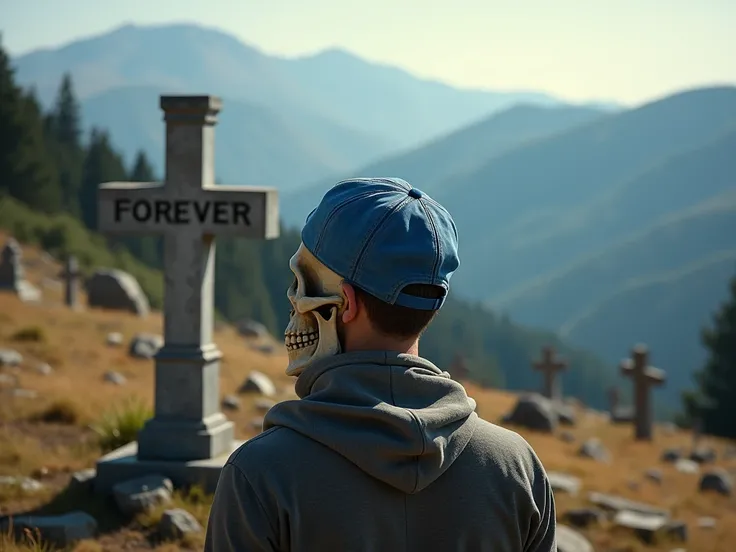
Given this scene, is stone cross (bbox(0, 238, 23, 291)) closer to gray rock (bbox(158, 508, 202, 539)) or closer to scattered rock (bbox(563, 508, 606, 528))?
scattered rock (bbox(563, 508, 606, 528))

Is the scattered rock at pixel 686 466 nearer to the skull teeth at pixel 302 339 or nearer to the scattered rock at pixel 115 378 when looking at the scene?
the scattered rock at pixel 115 378

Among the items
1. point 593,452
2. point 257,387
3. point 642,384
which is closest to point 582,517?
point 257,387

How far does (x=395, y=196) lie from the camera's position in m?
1.97

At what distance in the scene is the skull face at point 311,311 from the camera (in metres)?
1.97

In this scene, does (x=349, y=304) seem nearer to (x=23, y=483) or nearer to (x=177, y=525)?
(x=177, y=525)

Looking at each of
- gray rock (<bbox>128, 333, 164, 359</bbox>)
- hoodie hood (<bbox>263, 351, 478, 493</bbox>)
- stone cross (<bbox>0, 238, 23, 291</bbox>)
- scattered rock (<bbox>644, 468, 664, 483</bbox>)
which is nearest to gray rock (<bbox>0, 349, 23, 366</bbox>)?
gray rock (<bbox>128, 333, 164, 359</bbox>)

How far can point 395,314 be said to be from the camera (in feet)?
6.31

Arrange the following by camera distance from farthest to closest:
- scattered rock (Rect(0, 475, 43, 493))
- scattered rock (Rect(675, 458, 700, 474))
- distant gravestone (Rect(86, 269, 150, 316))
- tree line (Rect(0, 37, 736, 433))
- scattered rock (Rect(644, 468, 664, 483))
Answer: tree line (Rect(0, 37, 736, 433))
distant gravestone (Rect(86, 269, 150, 316))
scattered rock (Rect(675, 458, 700, 474))
scattered rock (Rect(644, 468, 664, 483))
scattered rock (Rect(0, 475, 43, 493))

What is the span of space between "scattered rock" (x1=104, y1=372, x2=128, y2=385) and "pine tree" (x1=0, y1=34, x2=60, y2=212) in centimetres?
3360

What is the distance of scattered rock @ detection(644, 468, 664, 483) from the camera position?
1301 cm

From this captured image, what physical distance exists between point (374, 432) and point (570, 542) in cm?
604

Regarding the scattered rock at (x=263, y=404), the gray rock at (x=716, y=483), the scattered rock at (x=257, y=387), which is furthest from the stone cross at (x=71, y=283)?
the gray rock at (x=716, y=483)

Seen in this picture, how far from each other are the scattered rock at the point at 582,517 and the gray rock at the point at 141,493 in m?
3.91

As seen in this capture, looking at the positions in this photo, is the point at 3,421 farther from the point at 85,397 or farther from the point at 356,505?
the point at 356,505
